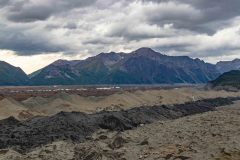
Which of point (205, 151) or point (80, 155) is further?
point (80, 155)

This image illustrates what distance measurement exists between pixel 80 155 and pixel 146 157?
6.60m

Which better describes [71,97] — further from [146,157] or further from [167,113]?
[146,157]

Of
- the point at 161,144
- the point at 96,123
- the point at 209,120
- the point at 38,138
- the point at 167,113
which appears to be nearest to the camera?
the point at 161,144

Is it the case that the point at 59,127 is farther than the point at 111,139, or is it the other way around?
the point at 59,127

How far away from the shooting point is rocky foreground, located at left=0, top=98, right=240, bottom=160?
42500 mm

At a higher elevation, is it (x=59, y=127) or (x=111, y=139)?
(x=59, y=127)

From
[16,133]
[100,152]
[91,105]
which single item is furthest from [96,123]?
[91,105]

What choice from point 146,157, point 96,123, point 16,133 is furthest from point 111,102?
point 146,157

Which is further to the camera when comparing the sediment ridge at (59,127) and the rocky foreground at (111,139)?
the sediment ridge at (59,127)

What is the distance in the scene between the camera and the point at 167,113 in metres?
97.9

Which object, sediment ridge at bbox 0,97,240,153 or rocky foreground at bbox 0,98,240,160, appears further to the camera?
sediment ridge at bbox 0,97,240,153

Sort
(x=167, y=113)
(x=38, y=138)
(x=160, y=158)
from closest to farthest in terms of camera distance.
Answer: (x=160, y=158), (x=38, y=138), (x=167, y=113)

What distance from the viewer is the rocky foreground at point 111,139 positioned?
139 ft

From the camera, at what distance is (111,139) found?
56.3 metres
